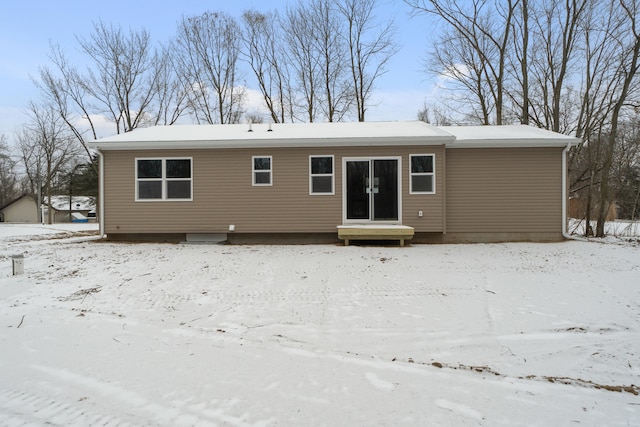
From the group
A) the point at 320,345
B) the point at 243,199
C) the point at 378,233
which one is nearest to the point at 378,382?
the point at 320,345

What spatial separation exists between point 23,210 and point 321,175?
46099mm

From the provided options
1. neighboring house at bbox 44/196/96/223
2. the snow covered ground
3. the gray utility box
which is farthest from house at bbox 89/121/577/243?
neighboring house at bbox 44/196/96/223

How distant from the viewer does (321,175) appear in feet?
33.1

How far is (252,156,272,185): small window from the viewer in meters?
10.1

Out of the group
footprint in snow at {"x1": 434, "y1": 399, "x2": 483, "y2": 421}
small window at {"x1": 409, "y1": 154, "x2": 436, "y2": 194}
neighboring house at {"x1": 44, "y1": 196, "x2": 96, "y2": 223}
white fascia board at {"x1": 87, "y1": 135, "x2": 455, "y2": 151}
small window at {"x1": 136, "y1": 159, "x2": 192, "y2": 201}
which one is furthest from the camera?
neighboring house at {"x1": 44, "y1": 196, "x2": 96, "y2": 223}

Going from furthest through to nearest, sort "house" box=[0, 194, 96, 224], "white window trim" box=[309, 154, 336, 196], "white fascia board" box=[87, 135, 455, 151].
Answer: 1. "house" box=[0, 194, 96, 224]
2. "white window trim" box=[309, 154, 336, 196]
3. "white fascia board" box=[87, 135, 455, 151]

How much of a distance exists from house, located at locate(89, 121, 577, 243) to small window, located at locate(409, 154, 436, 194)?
0.03 metres

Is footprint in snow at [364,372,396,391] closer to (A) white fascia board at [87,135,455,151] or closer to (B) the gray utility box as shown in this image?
(B) the gray utility box

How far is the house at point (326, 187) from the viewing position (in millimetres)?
9938

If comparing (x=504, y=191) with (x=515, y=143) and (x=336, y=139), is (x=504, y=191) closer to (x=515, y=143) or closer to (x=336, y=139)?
(x=515, y=143)

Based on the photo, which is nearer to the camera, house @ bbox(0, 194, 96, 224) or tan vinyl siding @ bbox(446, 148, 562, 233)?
tan vinyl siding @ bbox(446, 148, 562, 233)

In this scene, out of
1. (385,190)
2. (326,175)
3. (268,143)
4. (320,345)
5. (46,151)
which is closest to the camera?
(320,345)

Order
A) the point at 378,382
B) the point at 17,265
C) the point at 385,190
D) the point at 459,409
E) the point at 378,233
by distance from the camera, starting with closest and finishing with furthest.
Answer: the point at 459,409 → the point at 378,382 → the point at 17,265 → the point at 378,233 → the point at 385,190

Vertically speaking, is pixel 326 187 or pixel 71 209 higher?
pixel 326 187
